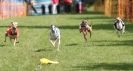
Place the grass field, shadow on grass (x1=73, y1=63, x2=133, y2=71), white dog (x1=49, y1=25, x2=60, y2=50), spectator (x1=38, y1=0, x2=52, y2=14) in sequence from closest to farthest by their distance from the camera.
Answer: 1. shadow on grass (x1=73, y1=63, x2=133, y2=71)
2. the grass field
3. white dog (x1=49, y1=25, x2=60, y2=50)
4. spectator (x1=38, y1=0, x2=52, y2=14)

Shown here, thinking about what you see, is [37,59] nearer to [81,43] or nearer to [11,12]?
[81,43]

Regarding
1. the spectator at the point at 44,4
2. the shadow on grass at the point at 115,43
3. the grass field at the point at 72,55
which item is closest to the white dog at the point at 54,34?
the grass field at the point at 72,55

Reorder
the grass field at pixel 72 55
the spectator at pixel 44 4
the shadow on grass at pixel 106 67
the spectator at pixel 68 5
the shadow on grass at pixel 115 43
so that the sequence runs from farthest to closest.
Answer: the spectator at pixel 68 5
the spectator at pixel 44 4
the shadow on grass at pixel 115 43
the grass field at pixel 72 55
the shadow on grass at pixel 106 67

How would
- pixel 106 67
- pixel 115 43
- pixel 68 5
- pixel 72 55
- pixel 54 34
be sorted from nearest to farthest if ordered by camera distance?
pixel 106 67 → pixel 72 55 → pixel 54 34 → pixel 115 43 → pixel 68 5

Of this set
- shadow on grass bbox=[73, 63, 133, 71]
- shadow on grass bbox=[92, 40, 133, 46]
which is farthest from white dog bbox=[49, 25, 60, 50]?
shadow on grass bbox=[73, 63, 133, 71]

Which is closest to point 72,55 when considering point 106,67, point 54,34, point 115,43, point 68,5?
point 54,34

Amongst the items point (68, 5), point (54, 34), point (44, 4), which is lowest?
point (68, 5)

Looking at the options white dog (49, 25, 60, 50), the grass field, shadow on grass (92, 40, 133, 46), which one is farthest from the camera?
shadow on grass (92, 40, 133, 46)

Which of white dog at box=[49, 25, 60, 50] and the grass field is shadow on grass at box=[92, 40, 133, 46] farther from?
white dog at box=[49, 25, 60, 50]

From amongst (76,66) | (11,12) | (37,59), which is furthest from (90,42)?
(11,12)

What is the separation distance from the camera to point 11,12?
5900cm

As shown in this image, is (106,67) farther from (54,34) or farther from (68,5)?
(68,5)

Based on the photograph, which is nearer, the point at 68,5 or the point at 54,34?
the point at 54,34

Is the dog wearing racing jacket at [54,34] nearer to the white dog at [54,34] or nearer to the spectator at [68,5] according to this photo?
the white dog at [54,34]
